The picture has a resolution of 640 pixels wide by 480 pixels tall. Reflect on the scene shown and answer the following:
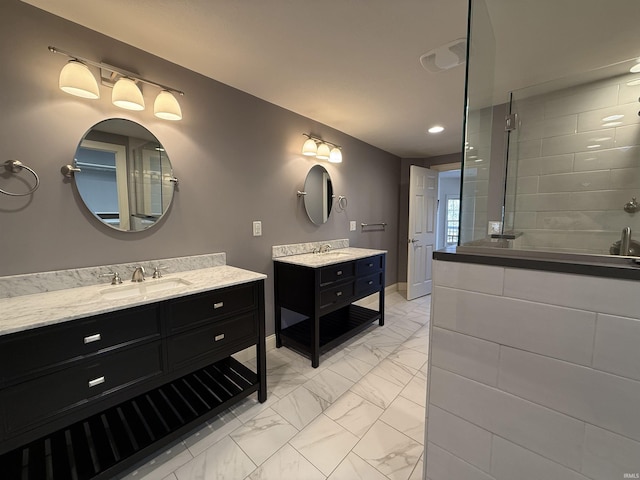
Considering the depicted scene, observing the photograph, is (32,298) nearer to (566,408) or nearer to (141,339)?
(141,339)

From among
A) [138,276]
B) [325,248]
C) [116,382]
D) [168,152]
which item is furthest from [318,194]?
[116,382]

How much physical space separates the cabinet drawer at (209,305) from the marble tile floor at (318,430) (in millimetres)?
680

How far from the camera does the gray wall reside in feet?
4.12

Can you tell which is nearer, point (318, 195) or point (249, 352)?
point (249, 352)

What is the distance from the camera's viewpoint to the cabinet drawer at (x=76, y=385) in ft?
3.05

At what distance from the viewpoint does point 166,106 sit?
160 centimetres

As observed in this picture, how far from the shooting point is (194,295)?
1.37 m

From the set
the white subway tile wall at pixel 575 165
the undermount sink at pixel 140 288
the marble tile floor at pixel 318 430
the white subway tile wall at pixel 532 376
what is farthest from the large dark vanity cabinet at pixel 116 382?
the white subway tile wall at pixel 575 165

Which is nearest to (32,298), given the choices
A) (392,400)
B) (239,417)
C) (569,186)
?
(239,417)

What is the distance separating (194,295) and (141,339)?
0.29 metres

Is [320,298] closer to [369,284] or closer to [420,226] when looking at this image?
[369,284]

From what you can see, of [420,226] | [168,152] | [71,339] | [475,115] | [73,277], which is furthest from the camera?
[420,226]

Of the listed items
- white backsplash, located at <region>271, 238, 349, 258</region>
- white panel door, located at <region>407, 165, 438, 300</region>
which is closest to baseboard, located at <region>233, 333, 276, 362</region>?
white backsplash, located at <region>271, 238, 349, 258</region>

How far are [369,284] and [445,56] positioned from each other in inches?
78.0
